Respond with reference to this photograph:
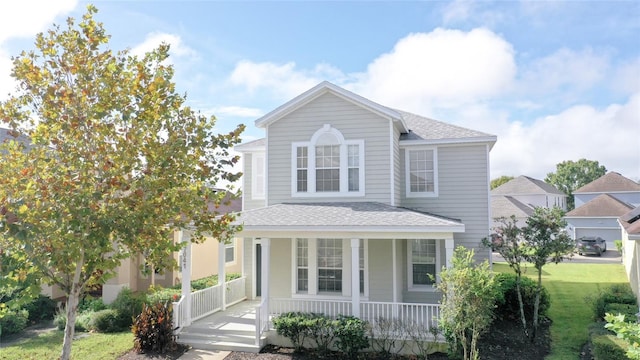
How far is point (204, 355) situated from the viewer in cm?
1054

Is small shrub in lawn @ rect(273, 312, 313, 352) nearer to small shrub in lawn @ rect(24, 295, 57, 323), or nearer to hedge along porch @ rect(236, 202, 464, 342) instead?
hedge along porch @ rect(236, 202, 464, 342)

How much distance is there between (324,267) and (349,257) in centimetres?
95

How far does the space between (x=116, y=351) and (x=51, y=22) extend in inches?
333

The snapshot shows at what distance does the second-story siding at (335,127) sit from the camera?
13.4 meters

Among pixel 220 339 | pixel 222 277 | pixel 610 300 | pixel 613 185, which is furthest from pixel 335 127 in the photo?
pixel 613 185

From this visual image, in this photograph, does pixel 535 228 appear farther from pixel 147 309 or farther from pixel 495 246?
pixel 147 309

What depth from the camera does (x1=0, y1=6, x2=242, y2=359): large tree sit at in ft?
19.3

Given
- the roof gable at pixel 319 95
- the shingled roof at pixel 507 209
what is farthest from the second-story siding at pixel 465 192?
the shingled roof at pixel 507 209

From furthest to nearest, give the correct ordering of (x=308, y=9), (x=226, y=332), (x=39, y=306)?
(x=39, y=306) → (x=308, y=9) → (x=226, y=332)

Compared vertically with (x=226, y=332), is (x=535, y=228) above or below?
above

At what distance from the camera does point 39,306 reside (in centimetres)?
1411

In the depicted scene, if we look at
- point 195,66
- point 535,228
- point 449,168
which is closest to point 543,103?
point 449,168

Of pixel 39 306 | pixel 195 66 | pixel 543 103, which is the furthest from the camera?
pixel 543 103

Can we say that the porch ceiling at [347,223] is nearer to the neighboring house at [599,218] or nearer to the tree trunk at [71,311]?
the tree trunk at [71,311]
